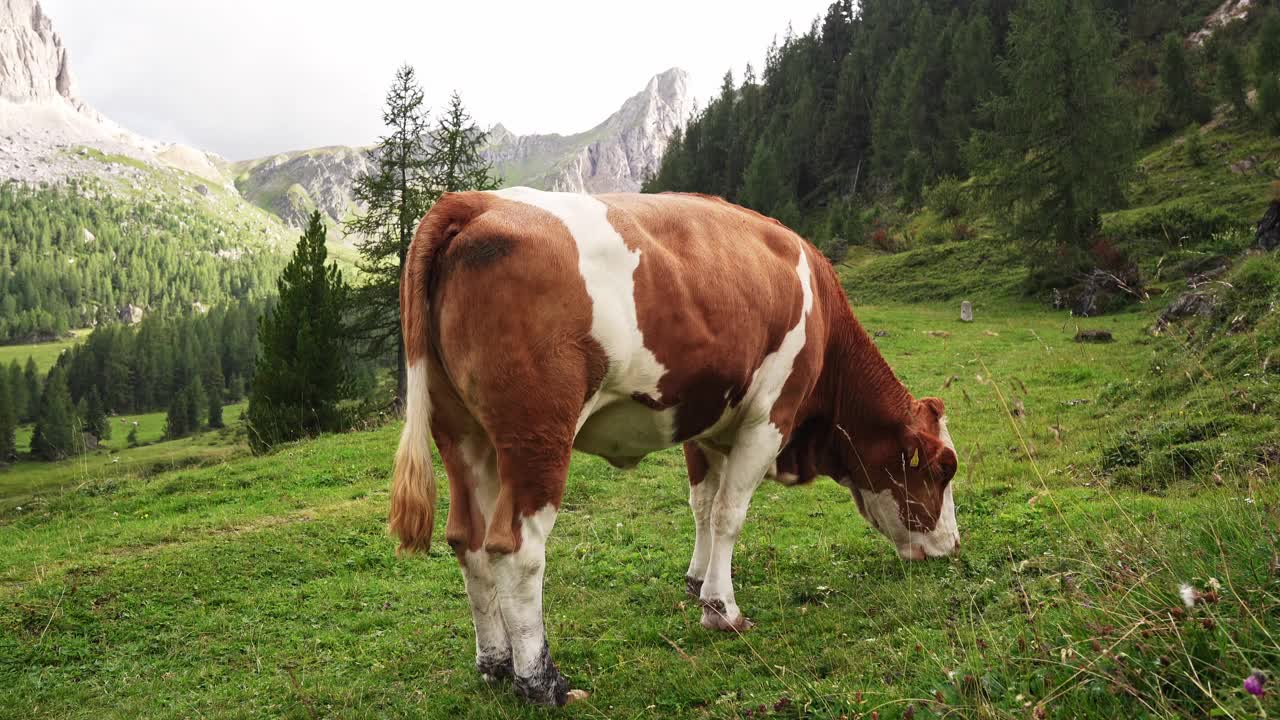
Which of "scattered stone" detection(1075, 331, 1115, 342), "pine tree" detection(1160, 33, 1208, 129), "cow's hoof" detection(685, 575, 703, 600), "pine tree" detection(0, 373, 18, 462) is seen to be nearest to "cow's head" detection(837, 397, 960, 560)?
"cow's hoof" detection(685, 575, 703, 600)

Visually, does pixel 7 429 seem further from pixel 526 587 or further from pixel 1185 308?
pixel 1185 308

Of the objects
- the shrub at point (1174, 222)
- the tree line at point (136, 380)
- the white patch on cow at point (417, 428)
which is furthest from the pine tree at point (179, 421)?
the white patch on cow at point (417, 428)

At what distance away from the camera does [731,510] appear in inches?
203

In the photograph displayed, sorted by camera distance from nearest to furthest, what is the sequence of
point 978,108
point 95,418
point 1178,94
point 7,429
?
point 978,108 → point 1178,94 → point 7,429 → point 95,418

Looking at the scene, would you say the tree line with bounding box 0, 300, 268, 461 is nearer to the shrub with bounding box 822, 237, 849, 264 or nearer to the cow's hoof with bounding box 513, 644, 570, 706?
the shrub with bounding box 822, 237, 849, 264

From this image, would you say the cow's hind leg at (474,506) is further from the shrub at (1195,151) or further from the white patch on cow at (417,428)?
the shrub at (1195,151)

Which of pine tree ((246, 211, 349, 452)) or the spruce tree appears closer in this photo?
pine tree ((246, 211, 349, 452))

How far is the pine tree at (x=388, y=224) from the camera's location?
2716 cm

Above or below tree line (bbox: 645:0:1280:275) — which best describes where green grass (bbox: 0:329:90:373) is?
below

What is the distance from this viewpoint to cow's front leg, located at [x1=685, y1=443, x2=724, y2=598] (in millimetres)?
5812

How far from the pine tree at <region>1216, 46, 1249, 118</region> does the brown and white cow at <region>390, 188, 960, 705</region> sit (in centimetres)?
5202

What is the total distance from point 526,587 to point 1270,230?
17758 mm

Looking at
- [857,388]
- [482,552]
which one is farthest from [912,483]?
[482,552]

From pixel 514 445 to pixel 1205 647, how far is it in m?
2.83
